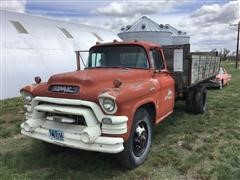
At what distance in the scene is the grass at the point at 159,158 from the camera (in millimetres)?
4898

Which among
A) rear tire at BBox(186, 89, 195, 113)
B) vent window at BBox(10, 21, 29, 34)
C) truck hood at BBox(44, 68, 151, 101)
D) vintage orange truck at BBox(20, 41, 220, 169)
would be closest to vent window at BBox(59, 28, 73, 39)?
vent window at BBox(10, 21, 29, 34)

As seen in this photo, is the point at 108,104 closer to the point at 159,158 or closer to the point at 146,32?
the point at 159,158

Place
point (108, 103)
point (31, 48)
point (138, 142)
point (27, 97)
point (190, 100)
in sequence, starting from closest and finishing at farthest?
point (108, 103) → point (138, 142) → point (27, 97) → point (190, 100) → point (31, 48)

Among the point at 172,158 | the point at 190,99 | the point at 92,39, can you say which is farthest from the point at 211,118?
the point at 92,39

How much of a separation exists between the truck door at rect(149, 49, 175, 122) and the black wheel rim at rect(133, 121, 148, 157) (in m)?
0.73

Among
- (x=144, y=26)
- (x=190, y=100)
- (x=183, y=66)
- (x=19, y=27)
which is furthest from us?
(x=144, y=26)

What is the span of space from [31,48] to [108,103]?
11226 millimetres

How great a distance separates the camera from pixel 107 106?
4.42m

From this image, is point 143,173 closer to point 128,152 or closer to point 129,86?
point 128,152

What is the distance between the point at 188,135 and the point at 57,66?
33.1 ft

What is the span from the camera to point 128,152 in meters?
4.79

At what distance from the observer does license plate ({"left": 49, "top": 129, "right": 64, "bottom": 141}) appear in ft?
15.5

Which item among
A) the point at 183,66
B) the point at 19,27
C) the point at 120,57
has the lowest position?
the point at 183,66

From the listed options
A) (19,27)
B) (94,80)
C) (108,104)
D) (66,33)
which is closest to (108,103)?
(108,104)
